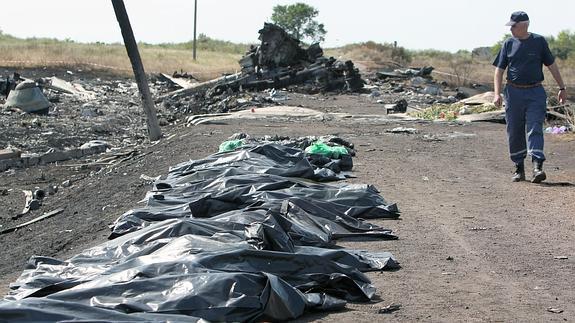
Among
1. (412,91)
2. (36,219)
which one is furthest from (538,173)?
(412,91)

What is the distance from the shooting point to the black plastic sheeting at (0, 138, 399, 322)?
5336 millimetres

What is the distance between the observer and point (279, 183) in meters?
10.4

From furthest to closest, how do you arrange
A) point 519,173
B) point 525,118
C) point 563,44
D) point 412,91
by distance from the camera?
point 563,44 < point 412,91 < point 519,173 < point 525,118

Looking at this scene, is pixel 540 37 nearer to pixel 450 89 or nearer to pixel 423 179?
pixel 423 179

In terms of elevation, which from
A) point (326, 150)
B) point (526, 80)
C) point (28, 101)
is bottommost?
point (28, 101)

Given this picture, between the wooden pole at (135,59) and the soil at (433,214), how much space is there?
1.01 meters

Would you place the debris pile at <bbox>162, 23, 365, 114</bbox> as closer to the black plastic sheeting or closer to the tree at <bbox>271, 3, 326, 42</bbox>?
the black plastic sheeting

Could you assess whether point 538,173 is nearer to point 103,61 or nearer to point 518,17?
point 518,17

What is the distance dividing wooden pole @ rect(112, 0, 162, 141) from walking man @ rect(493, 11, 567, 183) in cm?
1190

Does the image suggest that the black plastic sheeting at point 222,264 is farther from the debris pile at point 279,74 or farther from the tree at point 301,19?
the tree at point 301,19

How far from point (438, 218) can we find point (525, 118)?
8.66ft

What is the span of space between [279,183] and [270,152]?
2471 mm

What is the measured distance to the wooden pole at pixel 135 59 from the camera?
21.1 metres

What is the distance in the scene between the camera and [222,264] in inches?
239
